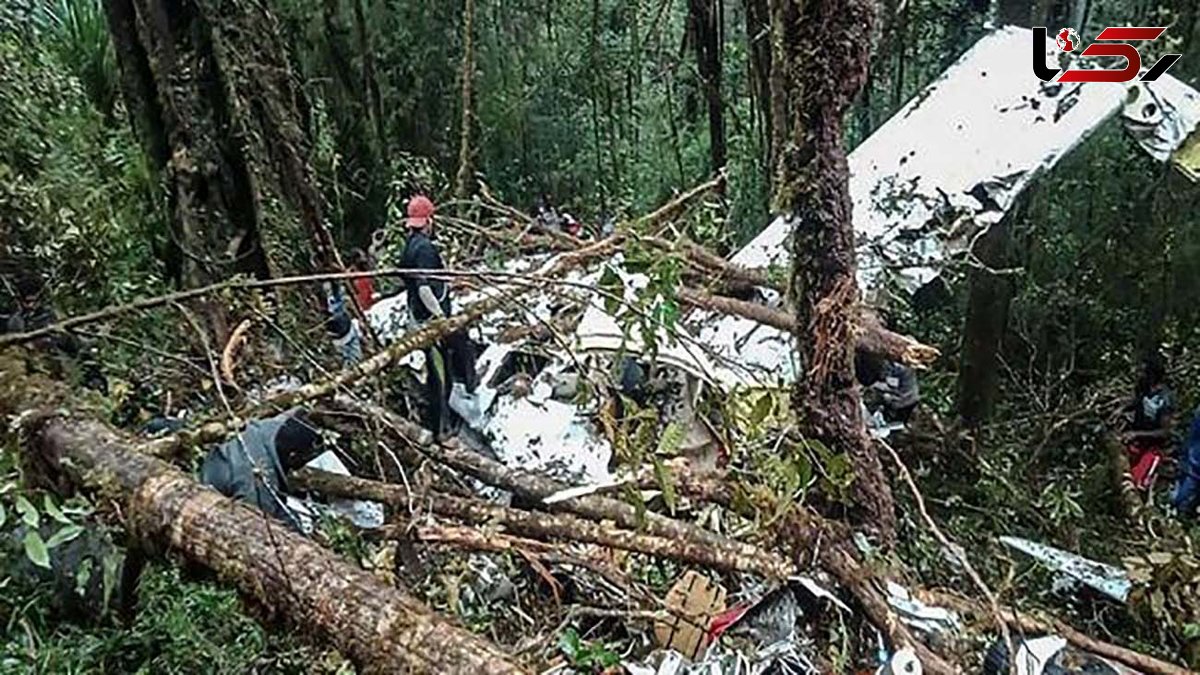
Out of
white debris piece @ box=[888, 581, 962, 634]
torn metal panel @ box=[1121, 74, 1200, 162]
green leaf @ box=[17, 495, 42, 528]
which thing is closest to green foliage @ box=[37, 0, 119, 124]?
green leaf @ box=[17, 495, 42, 528]

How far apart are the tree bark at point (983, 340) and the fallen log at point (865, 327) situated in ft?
5.11

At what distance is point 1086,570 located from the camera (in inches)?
182

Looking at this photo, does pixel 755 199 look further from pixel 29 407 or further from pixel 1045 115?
pixel 29 407

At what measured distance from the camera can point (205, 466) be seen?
3441 mm

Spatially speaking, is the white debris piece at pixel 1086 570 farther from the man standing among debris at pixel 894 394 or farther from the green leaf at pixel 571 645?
the green leaf at pixel 571 645

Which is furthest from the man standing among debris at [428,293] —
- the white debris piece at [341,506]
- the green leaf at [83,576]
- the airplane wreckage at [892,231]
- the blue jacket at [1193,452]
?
the blue jacket at [1193,452]

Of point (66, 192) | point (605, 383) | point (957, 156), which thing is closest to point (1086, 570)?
point (605, 383)

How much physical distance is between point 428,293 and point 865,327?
2126 millimetres

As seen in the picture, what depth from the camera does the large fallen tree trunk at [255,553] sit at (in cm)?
232

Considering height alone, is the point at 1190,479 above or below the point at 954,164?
below

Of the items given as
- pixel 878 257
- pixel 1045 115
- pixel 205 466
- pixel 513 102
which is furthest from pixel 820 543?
pixel 513 102

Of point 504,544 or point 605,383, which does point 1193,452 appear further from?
point 504,544

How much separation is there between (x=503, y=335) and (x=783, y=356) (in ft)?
5.50

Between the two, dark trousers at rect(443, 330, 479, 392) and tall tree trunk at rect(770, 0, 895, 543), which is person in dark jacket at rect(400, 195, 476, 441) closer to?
dark trousers at rect(443, 330, 479, 392)
